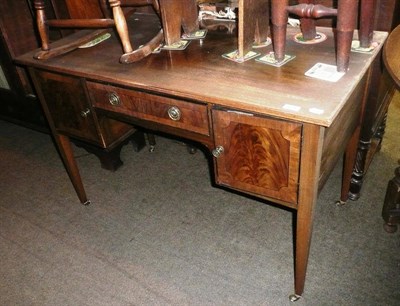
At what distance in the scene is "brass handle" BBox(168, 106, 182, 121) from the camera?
3.95 feet

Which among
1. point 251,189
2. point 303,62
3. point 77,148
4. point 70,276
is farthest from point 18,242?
point 303,62

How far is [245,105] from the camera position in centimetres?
101

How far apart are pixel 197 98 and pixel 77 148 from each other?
1688 millimetres

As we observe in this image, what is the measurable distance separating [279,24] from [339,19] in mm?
180

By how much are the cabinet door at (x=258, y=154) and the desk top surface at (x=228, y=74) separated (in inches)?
2.1

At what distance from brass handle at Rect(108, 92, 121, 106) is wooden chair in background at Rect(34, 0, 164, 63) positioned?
0.13m

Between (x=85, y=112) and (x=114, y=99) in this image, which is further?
(x=85, y=112)

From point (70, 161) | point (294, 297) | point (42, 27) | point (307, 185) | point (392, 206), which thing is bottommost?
point (294, 297)

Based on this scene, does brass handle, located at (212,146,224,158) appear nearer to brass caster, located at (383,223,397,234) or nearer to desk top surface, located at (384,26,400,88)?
desk top surface, located at (384,26,400,88)

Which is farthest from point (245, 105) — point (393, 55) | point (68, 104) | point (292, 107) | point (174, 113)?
point (68, 104)

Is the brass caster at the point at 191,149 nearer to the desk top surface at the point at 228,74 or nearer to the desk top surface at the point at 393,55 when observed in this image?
the desk top surface at the point at 228,74

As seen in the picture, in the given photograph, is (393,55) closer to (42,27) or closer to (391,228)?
(391,228)

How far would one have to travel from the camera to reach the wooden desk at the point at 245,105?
1007mm

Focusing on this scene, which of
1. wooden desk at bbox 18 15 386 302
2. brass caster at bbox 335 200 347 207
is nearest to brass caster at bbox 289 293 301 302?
wooden desk at bbox 18 15 386 302
